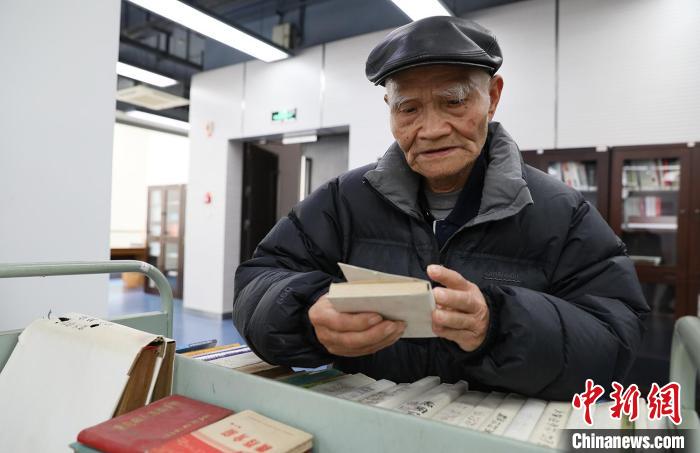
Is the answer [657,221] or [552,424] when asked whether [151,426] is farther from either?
[657,221]

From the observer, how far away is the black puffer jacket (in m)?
0.83

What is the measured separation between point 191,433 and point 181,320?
573 centimetres

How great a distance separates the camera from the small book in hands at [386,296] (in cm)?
62

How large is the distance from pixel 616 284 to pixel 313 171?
200 inches

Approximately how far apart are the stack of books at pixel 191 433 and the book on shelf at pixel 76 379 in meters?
0.09

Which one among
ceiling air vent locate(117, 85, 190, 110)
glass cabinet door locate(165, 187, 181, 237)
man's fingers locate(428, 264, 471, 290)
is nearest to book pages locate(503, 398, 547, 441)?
man's fingers locate(428, 264, 471, 290)

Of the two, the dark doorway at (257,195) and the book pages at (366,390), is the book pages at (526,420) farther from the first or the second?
the dark doorway at (257,195)

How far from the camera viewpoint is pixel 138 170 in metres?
10.7

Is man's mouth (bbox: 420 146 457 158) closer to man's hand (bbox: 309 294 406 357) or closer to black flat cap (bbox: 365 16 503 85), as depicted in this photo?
black flat cap (bbox: 365 16 503 85)

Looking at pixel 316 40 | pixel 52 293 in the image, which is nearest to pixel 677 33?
pixel 316 40

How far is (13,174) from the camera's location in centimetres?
191

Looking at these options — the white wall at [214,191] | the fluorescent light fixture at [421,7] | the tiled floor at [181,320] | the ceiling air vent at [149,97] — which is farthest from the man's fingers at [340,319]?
the ceiling air vent at [149,97]

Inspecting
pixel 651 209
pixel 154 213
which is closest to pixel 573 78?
pixel 651 209

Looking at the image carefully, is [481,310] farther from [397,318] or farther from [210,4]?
[210,4]
